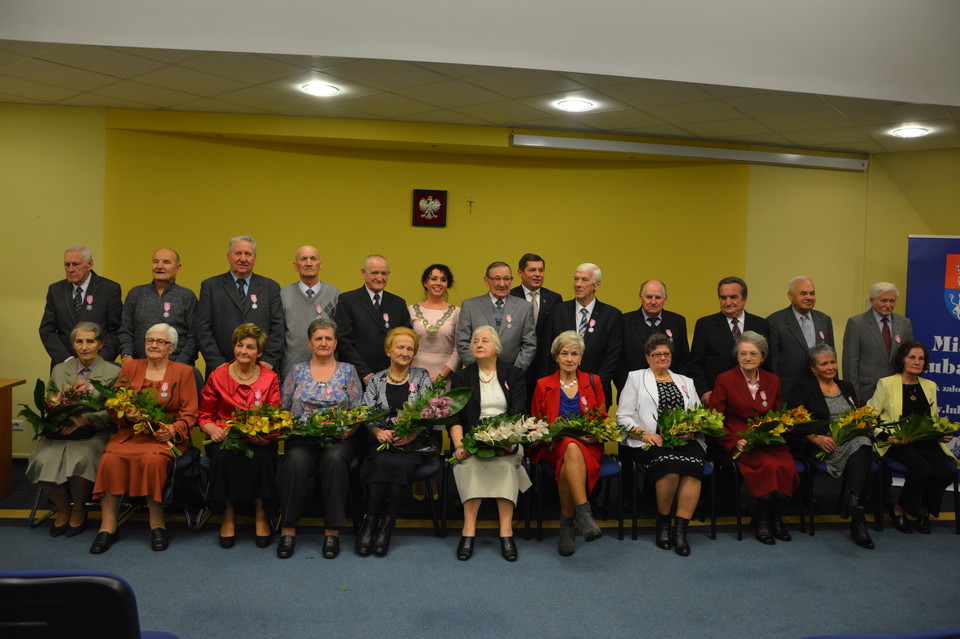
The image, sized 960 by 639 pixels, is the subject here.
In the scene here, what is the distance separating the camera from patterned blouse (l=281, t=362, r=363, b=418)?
15.1ft

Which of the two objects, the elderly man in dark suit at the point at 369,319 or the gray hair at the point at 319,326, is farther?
the elderly man in dark suit at the point at 369,319

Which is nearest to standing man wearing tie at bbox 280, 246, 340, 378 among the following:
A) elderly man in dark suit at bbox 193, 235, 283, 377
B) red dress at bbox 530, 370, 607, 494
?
elderly man in dark suit at bbox 193, 235, 283, 377

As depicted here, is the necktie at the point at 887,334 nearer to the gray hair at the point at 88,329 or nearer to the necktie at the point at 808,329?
the necktie at the point at 808,329

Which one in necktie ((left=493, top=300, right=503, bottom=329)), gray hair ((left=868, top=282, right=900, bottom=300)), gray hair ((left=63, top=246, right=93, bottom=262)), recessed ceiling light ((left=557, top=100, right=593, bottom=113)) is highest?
recessed ceiling light ((left=557, top=100, right=593, bottom=113))

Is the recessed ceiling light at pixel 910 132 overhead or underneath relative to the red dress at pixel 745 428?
overhead

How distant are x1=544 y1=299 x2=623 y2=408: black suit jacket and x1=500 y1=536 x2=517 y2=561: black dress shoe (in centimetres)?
146

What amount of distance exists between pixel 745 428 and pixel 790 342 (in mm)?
1089

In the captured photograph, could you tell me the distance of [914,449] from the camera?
507 centimetres

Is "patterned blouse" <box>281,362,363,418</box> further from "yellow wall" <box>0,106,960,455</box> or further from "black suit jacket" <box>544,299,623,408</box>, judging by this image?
"yellow wall" <box>0,106,960,455</box>

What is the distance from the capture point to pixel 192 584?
149 inches

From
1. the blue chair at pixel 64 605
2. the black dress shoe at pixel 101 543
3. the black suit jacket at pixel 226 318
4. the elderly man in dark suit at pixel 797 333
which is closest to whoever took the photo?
the blue chair at pixel 64 605

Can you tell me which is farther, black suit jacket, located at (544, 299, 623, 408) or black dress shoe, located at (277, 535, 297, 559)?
black suit jacket, located at (544, 299, 623, 408)

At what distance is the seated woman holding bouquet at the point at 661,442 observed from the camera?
458 centimetres

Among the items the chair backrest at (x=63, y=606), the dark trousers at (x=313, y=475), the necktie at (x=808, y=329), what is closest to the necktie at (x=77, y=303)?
the dark trousers at (x=313, y=475)
